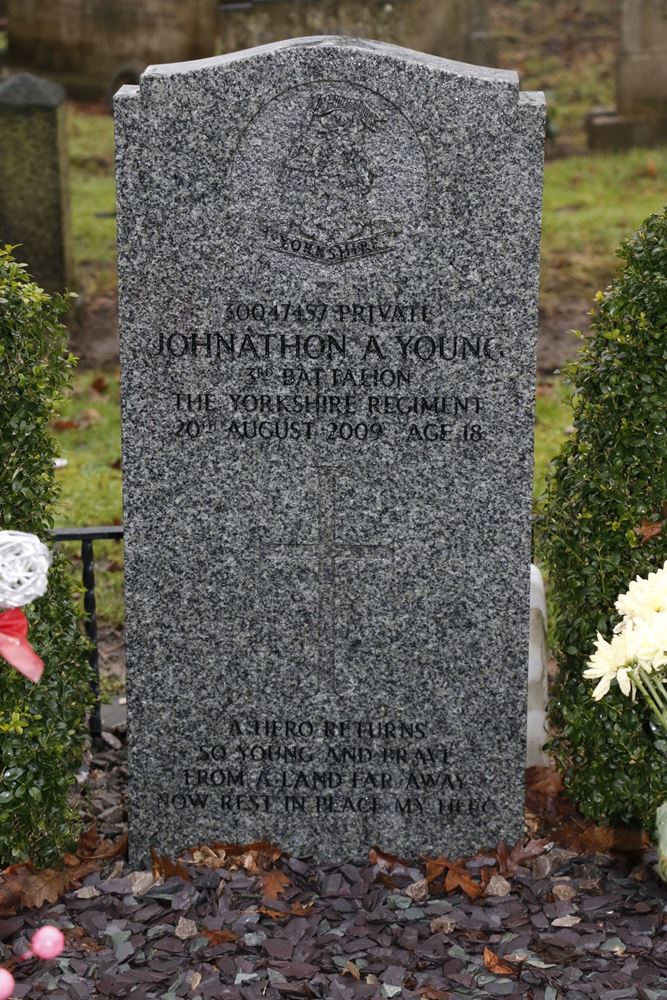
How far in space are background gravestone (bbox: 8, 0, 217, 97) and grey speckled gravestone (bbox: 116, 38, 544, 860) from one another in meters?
10.4

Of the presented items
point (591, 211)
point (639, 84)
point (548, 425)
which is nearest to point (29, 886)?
point (548, 425)

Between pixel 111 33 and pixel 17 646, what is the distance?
12.2m

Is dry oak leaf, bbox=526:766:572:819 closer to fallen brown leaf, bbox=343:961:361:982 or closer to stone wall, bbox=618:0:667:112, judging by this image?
fallen brown leaf, bbox=343:961:361:982

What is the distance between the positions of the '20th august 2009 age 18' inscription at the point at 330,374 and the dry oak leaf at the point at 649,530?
21.1 inches

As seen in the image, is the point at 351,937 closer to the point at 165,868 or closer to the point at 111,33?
the point at 165,868

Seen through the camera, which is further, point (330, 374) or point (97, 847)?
point (97, 847)

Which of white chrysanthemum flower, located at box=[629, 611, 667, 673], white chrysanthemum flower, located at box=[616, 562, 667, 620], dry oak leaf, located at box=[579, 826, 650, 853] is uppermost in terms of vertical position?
white chrysanthemum flower, located at box=[616, 562, 667, 620]

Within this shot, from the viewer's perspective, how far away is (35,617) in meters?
3.92

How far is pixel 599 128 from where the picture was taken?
12555 mm

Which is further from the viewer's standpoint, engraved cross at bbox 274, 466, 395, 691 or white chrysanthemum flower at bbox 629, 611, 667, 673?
engraved cross at bbox 274, 466, 395, 691

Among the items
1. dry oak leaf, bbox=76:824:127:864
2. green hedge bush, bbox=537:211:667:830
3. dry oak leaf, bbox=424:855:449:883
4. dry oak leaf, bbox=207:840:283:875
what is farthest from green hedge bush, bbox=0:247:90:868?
green hedge bush, bbox=537:211:667:830

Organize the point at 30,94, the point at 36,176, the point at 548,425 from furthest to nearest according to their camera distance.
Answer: the point at 36,176, the point at 30,94, the point at 548,425

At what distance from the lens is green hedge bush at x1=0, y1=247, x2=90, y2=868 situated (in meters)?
3.79

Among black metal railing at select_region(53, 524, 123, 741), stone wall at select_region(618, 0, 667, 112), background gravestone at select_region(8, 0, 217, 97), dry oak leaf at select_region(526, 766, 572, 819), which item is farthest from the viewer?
background gravestone at select_region(8, 0, 217, 97)
